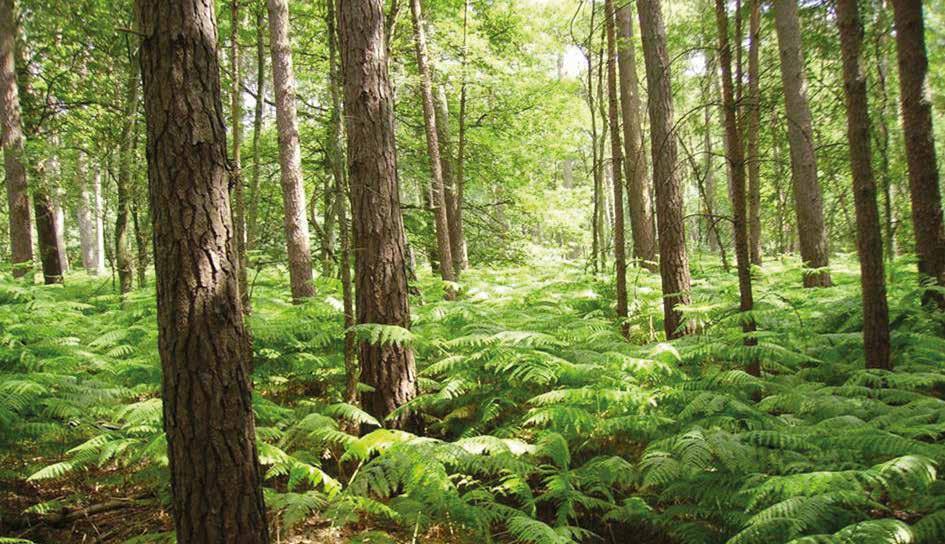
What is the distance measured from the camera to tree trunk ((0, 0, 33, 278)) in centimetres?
965

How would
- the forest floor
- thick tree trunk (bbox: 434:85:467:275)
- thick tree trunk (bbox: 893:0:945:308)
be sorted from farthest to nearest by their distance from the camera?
1. thick tree trunk (bbox: 434:85:467:275)
2. thick tree trunk (bbox: 893:0:945:308)
3. the forest floor

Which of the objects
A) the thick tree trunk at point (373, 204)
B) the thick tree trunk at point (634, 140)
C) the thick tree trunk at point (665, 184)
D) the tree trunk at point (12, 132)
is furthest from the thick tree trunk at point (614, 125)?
the tree trunk at point (12, 132)

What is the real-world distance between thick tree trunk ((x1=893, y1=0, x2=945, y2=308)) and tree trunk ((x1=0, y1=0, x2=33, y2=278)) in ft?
42.2

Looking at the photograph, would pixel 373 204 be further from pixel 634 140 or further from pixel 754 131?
pixel 754 131

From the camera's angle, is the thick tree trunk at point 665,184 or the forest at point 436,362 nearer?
the forest at point 436,362

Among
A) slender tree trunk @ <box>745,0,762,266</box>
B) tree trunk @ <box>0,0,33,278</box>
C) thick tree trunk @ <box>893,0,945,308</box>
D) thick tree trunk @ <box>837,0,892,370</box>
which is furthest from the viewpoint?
tree trunk @ <box>0,0,33,278</box>

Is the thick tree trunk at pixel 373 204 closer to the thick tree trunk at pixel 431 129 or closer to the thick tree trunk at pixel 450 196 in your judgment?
the thick tree trunk at pixel 431 129

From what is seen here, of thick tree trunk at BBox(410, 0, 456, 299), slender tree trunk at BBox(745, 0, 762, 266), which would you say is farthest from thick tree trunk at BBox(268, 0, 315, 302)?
slender tree trunk at BBox(745, 0, 762, 266)

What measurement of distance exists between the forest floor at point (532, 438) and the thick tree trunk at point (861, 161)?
30.5 inches

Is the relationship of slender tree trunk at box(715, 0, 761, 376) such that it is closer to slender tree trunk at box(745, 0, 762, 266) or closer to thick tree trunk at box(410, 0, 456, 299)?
slender tree trunk at box(745, 0, 762, 266)

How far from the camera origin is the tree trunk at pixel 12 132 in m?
9.65

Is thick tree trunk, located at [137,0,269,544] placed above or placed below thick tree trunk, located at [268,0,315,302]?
below

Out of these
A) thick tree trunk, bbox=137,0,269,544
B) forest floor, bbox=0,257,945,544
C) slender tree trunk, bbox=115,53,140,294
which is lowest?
forest floor, bbox=0,257,945,544

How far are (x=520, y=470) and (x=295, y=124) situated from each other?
264 inches
